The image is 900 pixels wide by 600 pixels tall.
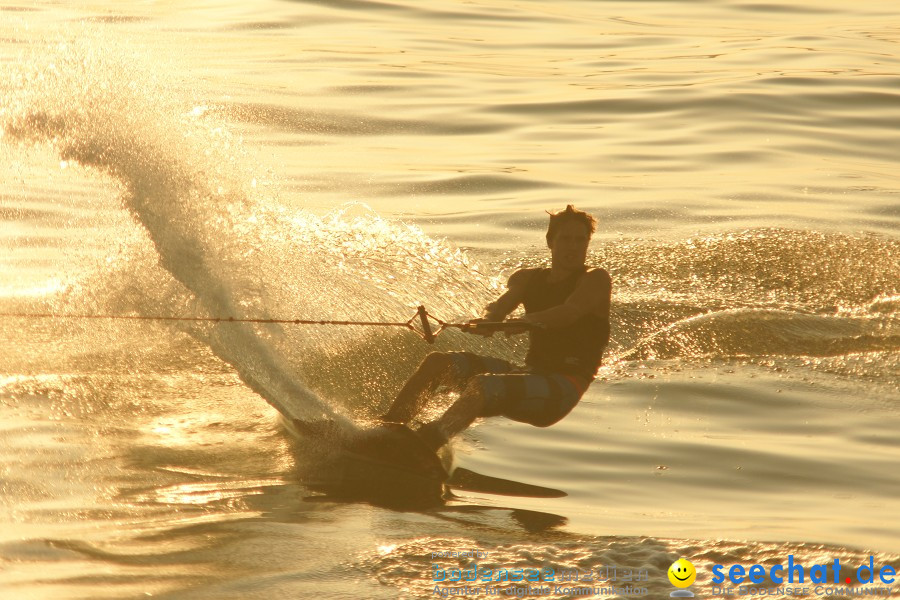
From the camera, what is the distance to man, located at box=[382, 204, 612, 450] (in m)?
7.04

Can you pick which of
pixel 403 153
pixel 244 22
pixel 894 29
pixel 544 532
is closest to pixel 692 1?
pixel 894 29

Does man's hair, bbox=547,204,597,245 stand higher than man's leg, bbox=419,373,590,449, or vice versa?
man's hair, bbox=547,204,597,245

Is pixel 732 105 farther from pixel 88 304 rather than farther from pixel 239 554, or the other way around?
pixel 239 554

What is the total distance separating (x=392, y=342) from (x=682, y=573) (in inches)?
163

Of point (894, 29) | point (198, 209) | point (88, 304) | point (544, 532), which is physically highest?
point (894, 29)

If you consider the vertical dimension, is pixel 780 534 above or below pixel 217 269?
below

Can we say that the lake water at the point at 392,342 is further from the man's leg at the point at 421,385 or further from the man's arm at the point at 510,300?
the man's arm at the point at 510,300

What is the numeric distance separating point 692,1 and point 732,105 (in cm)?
1279

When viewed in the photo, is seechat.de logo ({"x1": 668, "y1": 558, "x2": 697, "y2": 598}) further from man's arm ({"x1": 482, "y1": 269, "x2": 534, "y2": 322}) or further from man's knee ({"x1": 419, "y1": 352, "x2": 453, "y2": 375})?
man's arm ({"x1": 482, "y1": 269, "x2": 534, "y2": 322})

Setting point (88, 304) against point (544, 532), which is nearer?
point (544, 532)

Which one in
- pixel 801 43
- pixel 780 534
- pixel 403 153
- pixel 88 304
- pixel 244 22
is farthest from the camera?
pixel 244 22

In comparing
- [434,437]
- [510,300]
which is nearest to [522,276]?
[510,300]

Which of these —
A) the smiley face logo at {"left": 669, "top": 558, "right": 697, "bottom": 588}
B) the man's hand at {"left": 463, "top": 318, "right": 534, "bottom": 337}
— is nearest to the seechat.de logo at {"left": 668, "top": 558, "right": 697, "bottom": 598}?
the smiley face logo at {"left": 669, "top": 558, "right": 697, "bottom": 588}

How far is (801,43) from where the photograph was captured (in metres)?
24.6
